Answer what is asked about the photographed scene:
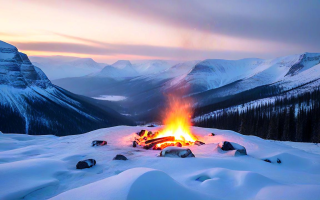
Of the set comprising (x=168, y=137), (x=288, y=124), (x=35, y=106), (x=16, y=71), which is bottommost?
(x=288, y=124)

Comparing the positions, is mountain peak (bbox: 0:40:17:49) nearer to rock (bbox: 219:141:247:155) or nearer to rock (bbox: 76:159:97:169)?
rock (bbox: 76:159:97:169)

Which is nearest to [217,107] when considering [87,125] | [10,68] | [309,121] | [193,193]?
[309,121]

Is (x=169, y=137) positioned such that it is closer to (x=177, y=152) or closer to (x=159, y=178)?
(x=177, y=152)

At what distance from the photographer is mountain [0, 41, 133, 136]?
11056 cm

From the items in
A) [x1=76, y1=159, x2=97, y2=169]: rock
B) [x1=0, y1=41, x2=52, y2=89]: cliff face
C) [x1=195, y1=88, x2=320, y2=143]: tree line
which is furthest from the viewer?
A: [x1=0, y1=41, x2=52, y2=89]: cliff face

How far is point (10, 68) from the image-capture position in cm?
15650

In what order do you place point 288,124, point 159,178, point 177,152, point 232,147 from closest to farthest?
point 159,178
point 177,152
point 232,147
point 288,124

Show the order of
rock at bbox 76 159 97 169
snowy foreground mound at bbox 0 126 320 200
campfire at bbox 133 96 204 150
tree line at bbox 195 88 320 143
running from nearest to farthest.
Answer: snowy foreground mound at bbox 0 126 320 200
rock at bbox 76 159 97 169
campfire at bbox 133 96 204 150
tree line at bbox 195 88 320 143

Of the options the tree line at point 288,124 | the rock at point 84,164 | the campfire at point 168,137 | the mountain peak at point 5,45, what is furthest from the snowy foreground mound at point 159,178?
the mountain peak at point 5,45

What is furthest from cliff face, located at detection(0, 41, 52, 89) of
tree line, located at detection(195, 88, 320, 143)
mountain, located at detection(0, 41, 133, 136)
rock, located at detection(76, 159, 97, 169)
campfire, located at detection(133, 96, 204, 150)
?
rock, located at detection(76, 159, 97, 169)

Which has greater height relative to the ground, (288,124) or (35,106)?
(35,106)

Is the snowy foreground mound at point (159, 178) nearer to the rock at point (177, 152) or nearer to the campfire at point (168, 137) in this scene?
the rock at point (177, 152)

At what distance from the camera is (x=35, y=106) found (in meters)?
129

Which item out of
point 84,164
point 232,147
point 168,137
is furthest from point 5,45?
point 232,147
